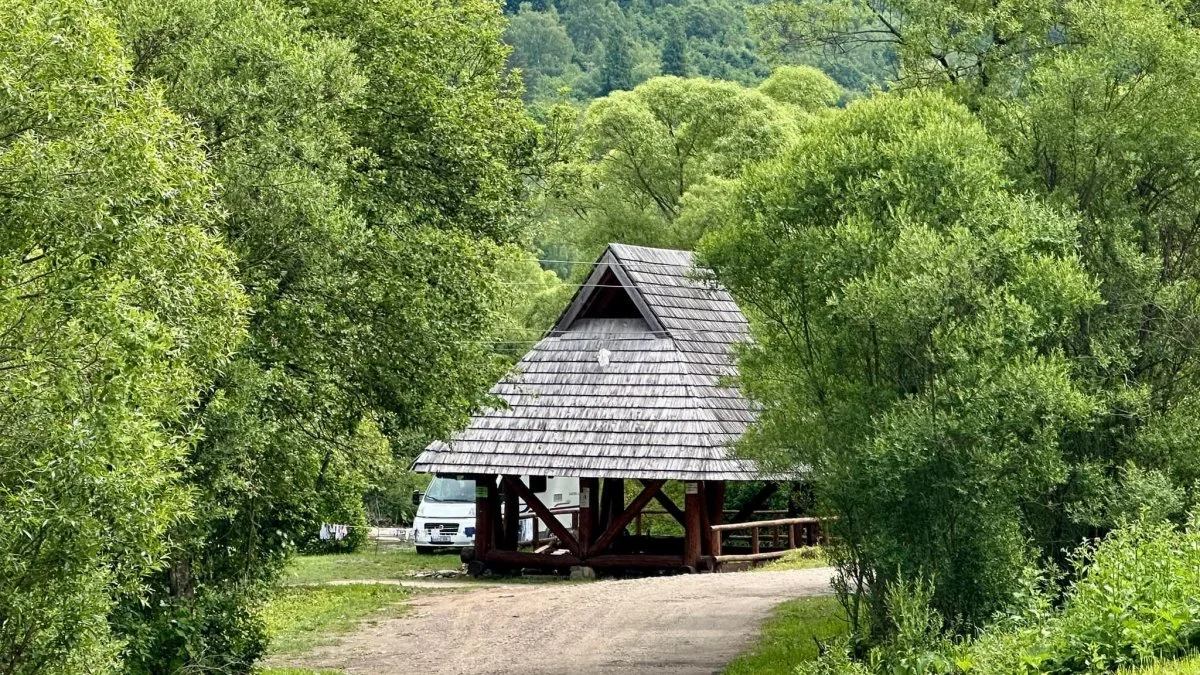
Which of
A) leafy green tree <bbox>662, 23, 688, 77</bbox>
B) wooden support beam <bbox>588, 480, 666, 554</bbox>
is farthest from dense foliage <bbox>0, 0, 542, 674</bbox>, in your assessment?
leafy green tree <bbox>662, 23, 688, 77</bbox>

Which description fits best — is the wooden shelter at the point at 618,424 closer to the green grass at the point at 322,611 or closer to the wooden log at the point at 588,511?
the wooden log at the point at 588,511

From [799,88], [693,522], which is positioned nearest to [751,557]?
[693,522]

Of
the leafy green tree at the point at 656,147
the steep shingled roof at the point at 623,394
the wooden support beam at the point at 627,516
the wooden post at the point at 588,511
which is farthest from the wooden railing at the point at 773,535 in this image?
the leafy green tree at the point at 656,147

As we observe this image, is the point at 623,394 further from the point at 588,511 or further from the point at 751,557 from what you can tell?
the point at 751,557

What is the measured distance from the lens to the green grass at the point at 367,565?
2695cm

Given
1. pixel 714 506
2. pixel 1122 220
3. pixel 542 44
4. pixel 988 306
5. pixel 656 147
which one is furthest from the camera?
pixel 542 44

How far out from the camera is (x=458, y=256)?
16.1 metres

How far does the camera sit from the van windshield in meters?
31.9

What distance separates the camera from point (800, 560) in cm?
2670

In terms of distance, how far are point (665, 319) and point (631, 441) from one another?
8.88ft

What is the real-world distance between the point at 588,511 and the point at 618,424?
1560mm

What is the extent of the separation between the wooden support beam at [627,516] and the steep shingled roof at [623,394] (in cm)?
27

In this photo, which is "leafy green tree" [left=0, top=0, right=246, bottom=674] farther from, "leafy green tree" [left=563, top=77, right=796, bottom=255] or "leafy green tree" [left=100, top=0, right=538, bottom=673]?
"leafy green tree" [left=563, top=77, right=796, bottom=255]

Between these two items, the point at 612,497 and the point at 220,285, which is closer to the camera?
the point at 220,285
